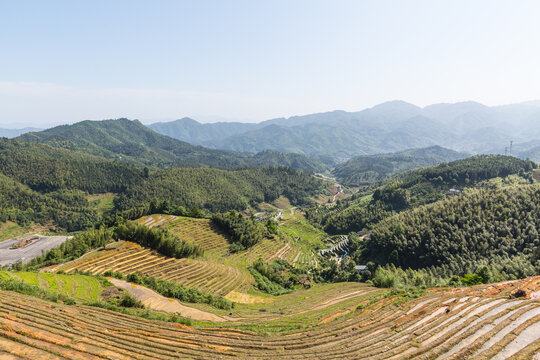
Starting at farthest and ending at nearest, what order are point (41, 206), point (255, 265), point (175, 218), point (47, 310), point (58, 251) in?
1. point (41, 206)
2. point (175, 218)
3. point (255, 265)
4. point (58, 251)
5. point (47, 310)

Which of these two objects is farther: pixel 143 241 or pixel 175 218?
pixel 175 218

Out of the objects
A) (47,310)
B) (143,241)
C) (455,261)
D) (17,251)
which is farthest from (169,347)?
(17,251)

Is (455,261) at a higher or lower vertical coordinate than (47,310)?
lower

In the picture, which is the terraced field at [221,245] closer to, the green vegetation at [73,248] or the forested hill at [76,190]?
the green vegetation at [73,248]

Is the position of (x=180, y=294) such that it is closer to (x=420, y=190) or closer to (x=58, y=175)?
(x=420, y=190)

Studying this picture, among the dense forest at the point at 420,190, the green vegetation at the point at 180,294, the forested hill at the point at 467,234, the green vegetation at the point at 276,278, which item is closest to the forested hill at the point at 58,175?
the dense forest at the point at 420,190

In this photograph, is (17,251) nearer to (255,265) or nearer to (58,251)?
(58,251)
